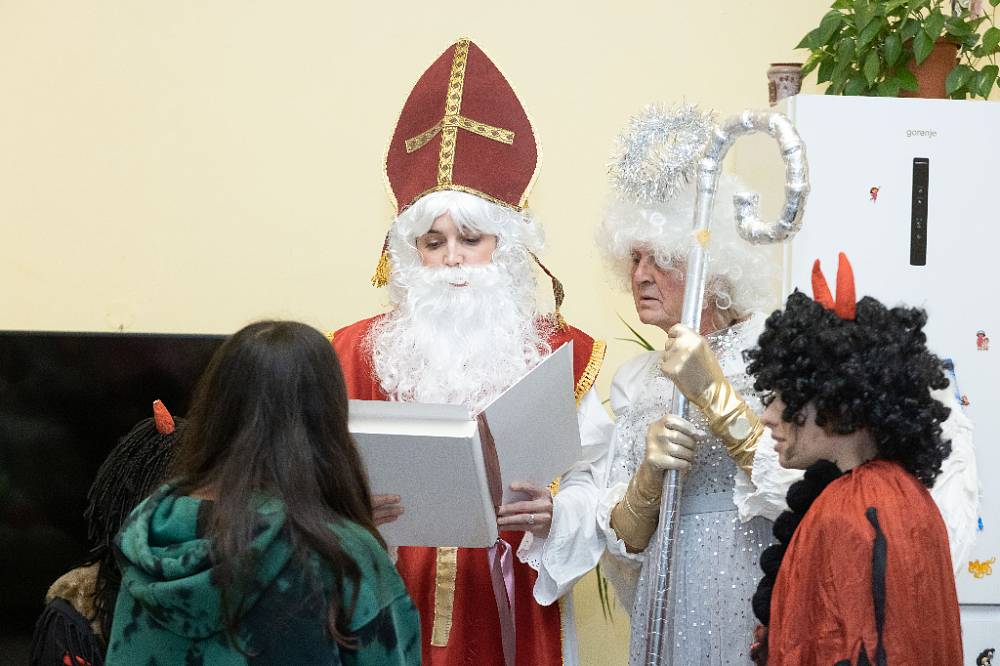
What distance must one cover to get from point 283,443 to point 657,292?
1182mm

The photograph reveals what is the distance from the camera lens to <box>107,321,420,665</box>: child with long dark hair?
179cm

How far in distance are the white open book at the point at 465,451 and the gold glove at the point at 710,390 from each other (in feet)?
0.96

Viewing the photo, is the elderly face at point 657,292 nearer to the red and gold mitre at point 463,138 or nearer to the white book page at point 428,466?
the red and gold mitre at point 463,138

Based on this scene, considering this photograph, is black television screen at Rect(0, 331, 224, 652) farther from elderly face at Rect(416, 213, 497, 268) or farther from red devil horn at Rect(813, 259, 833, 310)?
red devil horn at Rect(813, 259, 833, 310)

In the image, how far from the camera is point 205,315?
13.3 ft

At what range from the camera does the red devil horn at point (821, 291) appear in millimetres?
2123

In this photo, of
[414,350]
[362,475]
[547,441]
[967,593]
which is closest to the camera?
[362,475]

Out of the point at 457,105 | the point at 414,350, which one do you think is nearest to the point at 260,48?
the point at 457,105

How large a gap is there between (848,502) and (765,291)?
908mm

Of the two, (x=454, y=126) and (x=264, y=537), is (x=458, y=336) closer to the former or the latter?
(x=454, y=126)

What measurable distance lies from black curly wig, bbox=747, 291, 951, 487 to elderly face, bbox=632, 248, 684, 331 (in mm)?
675

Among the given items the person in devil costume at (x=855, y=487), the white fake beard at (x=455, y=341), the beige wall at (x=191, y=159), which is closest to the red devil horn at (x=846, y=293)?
the person in devil costume at (x=855, y=487)

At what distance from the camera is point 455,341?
10.3 ft

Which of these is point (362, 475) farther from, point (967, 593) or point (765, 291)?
point (967, 593)
